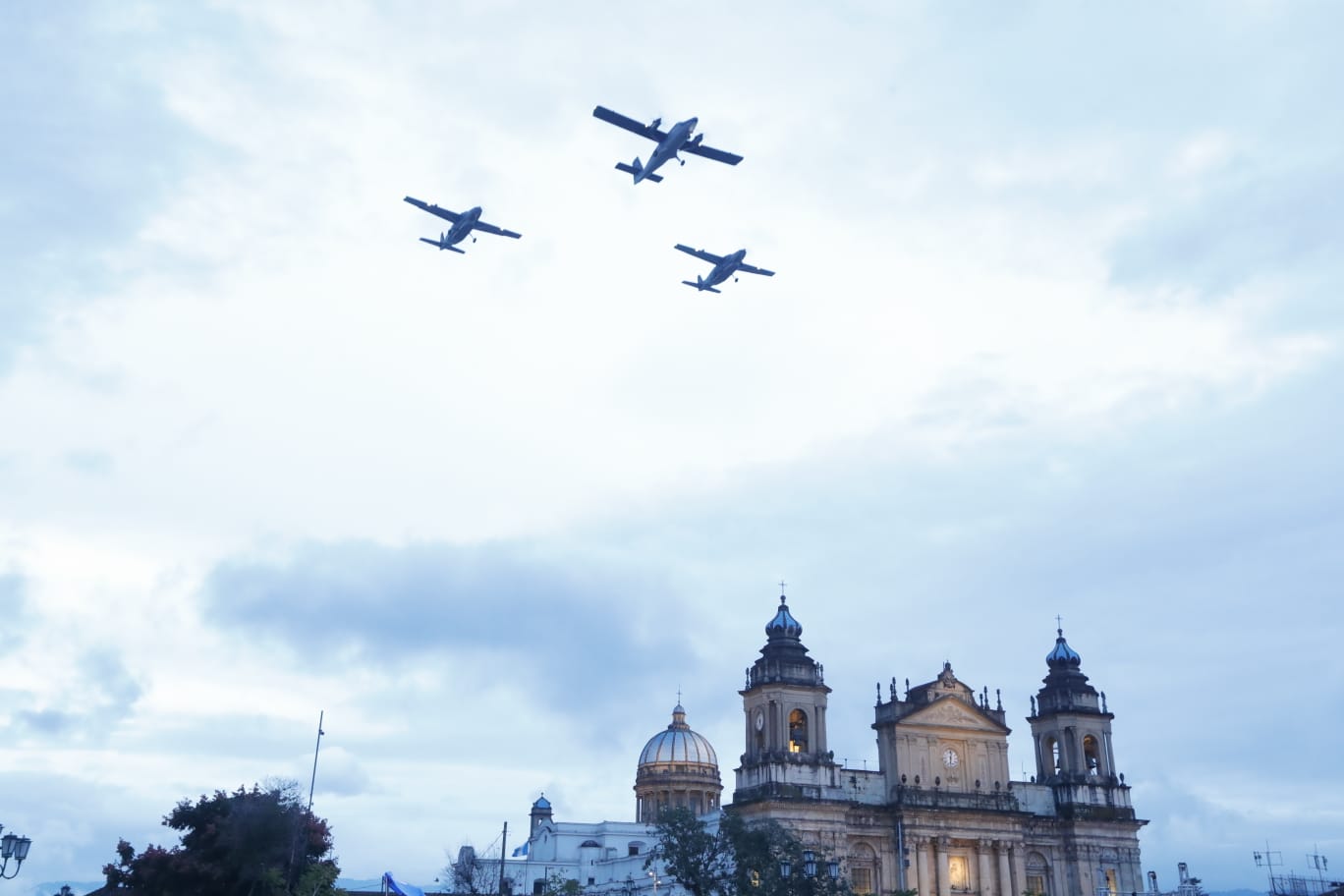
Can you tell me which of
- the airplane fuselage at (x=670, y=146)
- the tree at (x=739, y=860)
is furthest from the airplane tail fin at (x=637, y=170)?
the tree at (x=739, y=860)

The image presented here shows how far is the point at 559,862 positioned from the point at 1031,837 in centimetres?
4181

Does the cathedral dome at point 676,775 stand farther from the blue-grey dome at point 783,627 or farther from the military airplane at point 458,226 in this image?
the military airplane at point 458,226

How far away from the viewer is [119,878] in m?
67.9

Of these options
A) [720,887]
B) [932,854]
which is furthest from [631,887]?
[720,887]

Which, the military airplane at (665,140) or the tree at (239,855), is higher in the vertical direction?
the military airplane at (665,140)

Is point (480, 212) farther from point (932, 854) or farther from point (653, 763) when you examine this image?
point (653, 763)

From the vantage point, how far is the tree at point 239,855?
63250mm

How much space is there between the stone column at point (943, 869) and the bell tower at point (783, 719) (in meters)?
8.99

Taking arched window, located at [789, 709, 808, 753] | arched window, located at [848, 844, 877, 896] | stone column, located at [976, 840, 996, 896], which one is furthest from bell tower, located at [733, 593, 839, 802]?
stone column, located at [976, 840, 996, 896]

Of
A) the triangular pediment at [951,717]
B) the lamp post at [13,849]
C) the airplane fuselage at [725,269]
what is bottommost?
the lamp post at [13,849]

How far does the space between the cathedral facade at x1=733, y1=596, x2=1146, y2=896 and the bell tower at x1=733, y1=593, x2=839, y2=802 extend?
0.32 feet

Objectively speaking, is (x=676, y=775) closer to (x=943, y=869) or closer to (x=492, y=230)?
(x=943, y=869)

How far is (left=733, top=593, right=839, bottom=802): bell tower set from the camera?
290 feet

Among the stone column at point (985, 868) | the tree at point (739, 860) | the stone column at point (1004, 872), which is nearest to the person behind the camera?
the tree at point (739, 860)
